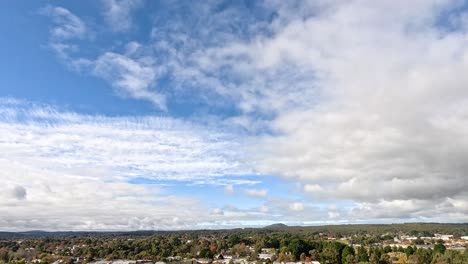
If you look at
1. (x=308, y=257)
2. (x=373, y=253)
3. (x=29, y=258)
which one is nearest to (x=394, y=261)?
(x=373, y=253)

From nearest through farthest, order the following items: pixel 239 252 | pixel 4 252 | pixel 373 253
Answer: pixel 373 253, pixel 4 252, pixel 239 252

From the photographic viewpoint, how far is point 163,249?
425 feet

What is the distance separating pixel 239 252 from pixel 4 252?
68.6m

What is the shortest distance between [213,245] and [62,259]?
162 feet

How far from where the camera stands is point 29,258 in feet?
395

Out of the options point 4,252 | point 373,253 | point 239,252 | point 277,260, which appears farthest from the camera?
point 239,252

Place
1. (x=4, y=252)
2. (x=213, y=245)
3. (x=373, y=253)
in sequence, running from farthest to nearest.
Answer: (x=213, y=245), (x=4, y=252), (x=373, y=253)

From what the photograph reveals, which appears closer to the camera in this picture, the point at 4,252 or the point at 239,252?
the point at 4,252

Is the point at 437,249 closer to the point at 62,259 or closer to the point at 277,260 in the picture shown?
the point at 277,260

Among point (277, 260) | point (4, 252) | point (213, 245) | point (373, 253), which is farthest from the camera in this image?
point (213, 245)

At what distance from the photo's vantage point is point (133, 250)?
132875 mm

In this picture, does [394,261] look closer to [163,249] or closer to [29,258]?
[163,249]

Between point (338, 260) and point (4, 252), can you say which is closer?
point (338, 260)

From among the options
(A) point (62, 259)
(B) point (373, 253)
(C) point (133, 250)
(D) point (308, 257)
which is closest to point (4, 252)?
(A) point (62, 259)
